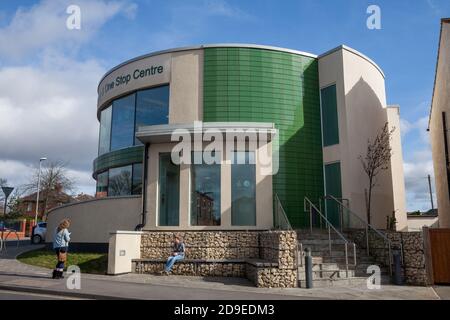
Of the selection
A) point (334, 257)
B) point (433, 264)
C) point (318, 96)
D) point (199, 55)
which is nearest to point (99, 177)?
point (199, 55)

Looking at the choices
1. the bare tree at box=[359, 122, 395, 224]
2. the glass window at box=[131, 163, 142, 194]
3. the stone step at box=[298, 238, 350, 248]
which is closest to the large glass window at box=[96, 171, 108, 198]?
the glass window at box=[131, 163, 142, 194]

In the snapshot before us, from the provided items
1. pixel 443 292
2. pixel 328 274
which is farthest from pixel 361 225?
pixel 443 292

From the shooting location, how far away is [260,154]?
612 inches

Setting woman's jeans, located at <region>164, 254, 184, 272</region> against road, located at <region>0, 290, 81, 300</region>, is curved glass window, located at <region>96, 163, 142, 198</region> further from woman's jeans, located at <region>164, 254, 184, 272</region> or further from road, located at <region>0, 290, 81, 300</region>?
road, located at <region>0, 290, 81, 300</region>

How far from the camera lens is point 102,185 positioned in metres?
20.7

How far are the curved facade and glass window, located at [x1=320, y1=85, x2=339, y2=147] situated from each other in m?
0.05

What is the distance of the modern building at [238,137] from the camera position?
49.7ft

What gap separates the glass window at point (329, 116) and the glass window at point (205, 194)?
5.91 metres

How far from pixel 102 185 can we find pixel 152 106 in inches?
205

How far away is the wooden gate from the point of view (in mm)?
12039
